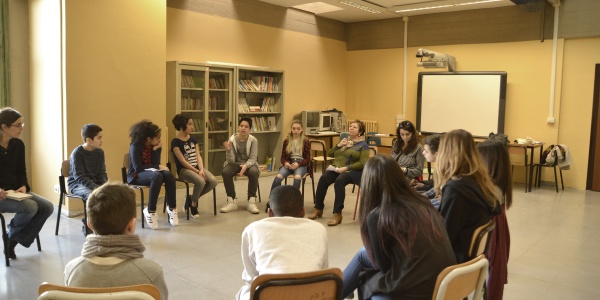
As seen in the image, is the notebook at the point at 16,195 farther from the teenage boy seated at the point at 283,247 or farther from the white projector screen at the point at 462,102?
the white projector screen at the point at 462,102

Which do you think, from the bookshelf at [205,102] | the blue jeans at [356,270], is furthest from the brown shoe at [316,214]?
the blue jeans at [356,270]

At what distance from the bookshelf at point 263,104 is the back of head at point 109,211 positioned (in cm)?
619

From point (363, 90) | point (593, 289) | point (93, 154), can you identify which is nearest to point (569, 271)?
point (593, 289)

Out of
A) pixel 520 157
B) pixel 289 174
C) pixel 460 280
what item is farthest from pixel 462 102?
pixel 460 280

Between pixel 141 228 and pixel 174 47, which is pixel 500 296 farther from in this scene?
pixel 174 47

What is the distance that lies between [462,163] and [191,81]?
5302 millimetres

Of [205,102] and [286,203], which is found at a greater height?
[205,102]

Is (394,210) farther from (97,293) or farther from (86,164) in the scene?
(86,164)

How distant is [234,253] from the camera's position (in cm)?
408

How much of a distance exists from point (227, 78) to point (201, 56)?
535mm

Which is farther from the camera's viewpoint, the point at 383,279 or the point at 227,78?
the point at 227,78

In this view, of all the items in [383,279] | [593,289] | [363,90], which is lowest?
[593,289]

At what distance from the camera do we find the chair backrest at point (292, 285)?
1.65 meters

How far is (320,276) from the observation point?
5.50 feet
